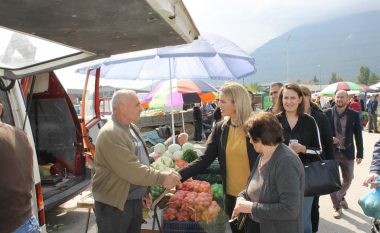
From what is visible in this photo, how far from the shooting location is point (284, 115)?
4.07 meters

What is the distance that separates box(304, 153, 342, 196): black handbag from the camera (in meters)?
3.55

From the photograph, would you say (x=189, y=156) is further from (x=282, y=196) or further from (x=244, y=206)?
(x=282, y=196)

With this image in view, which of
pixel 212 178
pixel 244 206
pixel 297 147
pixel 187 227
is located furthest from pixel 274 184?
pixel 212 178

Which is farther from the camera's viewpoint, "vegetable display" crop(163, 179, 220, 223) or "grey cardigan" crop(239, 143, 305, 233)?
"vegetable display" crop(163, 179, 220, 223)

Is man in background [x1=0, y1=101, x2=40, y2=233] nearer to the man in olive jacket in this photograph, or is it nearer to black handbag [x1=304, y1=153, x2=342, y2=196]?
the man in olive jacket

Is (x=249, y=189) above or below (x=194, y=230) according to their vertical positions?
above

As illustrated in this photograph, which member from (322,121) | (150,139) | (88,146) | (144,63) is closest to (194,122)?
(150,139)

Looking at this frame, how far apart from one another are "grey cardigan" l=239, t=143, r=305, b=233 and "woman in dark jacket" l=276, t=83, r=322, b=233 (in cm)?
138

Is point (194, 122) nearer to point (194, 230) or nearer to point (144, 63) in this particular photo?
point (144, 63)

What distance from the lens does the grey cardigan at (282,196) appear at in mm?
2418

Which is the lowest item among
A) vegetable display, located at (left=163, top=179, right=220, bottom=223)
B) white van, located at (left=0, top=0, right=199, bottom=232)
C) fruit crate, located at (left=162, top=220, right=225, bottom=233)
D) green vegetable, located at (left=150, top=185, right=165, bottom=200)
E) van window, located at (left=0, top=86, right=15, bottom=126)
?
fruit crate, located at (left=162, top=220, right=225, bottom=233)

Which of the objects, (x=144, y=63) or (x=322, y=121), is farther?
(x=144, y=63)

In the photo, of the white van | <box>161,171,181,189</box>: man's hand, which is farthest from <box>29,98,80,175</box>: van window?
<box>161,171,181,189</box>: man's hand

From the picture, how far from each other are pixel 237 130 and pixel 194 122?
1312 centimetres
